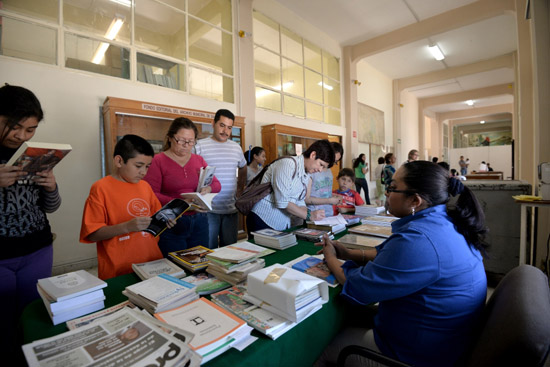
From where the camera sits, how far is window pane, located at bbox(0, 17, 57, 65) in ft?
9.75

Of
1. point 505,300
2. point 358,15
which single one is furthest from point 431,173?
point 358,15

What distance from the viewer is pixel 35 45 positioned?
10.4 ft

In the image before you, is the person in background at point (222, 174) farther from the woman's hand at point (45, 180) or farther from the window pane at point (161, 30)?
the window pane at point (161, 30)

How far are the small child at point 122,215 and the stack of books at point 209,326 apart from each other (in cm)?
63

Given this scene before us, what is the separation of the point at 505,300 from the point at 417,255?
281mm

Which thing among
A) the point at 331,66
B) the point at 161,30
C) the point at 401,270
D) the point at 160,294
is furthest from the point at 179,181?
the point at 331,66

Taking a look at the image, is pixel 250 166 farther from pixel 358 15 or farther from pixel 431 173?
pixel 358 15

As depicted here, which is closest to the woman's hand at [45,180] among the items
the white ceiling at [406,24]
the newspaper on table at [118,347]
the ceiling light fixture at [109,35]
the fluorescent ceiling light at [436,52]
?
the newspaper on table at [118,347]

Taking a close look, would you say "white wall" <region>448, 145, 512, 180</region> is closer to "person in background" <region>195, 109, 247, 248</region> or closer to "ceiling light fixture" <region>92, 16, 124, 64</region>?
"person in background" <region>195, 109, 247, 248</region>

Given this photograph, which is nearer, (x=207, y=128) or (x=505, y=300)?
(x=505, y=300)

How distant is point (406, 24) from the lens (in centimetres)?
680

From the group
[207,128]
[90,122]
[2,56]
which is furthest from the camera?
[207,128]

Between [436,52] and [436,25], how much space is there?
215 cm

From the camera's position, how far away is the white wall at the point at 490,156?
14.8 meters
